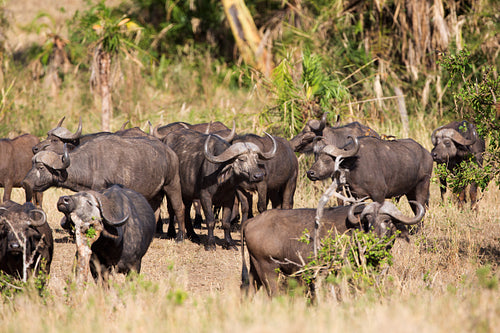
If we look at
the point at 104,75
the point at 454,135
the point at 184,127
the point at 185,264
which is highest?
the point at 104,75

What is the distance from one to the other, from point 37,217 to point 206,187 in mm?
3431

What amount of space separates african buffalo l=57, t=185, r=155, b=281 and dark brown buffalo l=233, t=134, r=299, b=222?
3.15 meters

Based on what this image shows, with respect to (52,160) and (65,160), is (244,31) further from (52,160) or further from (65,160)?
(65,160)

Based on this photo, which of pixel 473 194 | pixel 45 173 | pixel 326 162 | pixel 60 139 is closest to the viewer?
pixel 45 173

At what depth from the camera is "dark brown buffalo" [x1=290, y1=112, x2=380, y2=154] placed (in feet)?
40.7

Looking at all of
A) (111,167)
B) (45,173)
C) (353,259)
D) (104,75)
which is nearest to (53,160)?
(45,173)

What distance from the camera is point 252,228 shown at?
273 inches

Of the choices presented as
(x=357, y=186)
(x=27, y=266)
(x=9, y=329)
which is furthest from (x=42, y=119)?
(x=9, y=329)

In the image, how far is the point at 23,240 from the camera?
6926 millimetres

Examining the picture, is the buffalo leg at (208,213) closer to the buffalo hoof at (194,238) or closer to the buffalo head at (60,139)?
the buffalo hoof at (194,238)

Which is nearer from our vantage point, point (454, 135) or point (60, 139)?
point (454, 135)

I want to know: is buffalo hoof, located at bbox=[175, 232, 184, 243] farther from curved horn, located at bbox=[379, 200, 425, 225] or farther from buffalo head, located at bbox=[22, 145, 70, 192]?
curved horn, located at bbox=[379, 200, 425, 225]

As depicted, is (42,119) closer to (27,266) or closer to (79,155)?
(79,155)

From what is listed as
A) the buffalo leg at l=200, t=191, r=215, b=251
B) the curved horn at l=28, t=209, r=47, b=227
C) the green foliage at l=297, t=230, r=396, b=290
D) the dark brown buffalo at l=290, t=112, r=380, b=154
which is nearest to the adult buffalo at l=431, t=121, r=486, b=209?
the dark brown buffalo at l=290, t=112, r=380, b=154
